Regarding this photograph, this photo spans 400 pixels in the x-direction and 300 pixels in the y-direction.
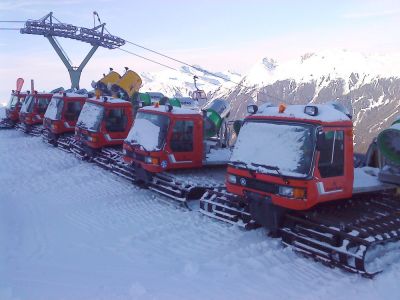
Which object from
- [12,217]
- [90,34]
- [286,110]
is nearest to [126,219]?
[12,217]

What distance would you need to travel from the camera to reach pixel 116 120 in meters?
15.1

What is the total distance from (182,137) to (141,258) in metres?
4.95

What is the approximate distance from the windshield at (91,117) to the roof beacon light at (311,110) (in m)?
8.63

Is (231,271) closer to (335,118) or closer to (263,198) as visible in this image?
(263,198)

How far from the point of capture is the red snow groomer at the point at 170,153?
11.2 meters

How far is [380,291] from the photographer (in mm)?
6293

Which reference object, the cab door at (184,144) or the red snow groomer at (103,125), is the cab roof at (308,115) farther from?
the red snow groomer at (103,125)

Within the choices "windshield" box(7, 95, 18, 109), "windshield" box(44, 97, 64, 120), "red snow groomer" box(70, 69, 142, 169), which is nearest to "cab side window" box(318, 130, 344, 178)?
"red snow groomer" box(70, 69, 142, 169)

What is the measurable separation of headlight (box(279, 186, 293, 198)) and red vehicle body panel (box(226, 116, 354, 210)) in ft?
0.17

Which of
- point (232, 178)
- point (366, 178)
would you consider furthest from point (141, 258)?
point (366, 178)

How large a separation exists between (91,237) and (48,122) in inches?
447

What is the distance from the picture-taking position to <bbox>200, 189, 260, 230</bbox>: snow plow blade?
28.6 ft

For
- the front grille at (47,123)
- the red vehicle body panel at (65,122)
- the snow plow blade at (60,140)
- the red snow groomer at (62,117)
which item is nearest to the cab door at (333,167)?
the snow plow blade at (60,140)

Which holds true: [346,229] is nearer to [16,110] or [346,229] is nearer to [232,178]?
[232,178]
